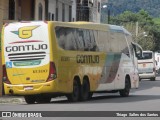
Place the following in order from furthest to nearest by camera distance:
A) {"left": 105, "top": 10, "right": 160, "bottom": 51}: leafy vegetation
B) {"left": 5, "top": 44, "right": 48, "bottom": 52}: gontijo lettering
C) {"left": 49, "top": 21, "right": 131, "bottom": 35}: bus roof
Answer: {"left": 105, "top": 10, "right": 160, "bottom": 51}: leafy vegetation, {"left": 49, "top": 21, "right": 131, "bottom": 35}: bus roof, {"left": 5, "top": 44, "right": 48, "bottom": 52}: gontijo lettering

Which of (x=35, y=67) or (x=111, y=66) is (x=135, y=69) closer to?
(x=111, y=66)

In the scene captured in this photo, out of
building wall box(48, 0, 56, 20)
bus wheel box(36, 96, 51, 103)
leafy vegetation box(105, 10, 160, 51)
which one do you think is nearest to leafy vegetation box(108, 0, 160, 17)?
leafy vegetation box(105, 10, 160, 51)

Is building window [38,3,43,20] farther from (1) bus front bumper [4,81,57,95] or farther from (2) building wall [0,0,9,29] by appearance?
(1) bus front bumper [4,81,57,95]

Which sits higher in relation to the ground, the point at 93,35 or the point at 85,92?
the point at 93,35

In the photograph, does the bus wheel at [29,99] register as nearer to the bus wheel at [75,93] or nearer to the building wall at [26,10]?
the bus wheel at [75,93]

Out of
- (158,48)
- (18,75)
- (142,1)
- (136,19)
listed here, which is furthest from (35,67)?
(142,1)

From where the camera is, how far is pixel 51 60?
25.1 metres

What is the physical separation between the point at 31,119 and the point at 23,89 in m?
9.56

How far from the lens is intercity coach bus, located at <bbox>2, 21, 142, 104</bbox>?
82.5ft

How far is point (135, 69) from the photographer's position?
3372cm

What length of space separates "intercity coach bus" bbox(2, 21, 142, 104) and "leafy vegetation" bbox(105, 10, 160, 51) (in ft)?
257

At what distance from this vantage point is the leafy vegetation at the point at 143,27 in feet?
369

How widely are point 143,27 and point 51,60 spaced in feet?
358

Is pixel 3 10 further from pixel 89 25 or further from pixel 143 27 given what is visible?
pixel 143 27
